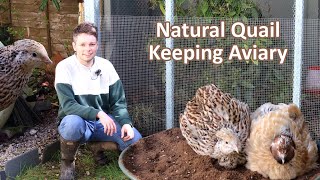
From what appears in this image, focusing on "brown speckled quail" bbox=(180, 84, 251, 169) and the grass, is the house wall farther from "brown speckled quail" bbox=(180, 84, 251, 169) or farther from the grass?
"brown speckled quail" bbox=(180, 84, 251, 169)

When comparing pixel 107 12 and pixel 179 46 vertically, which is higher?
pixel 107 12

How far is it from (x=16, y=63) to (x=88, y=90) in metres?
0.61

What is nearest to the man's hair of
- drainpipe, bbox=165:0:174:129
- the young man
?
the young man

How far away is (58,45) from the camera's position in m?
6.54

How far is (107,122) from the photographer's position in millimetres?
3854

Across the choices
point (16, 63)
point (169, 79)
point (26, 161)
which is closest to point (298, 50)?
point (169, 79)

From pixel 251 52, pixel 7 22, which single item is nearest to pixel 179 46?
pixel 251 52

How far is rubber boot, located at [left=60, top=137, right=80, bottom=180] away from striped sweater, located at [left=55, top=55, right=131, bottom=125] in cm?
22

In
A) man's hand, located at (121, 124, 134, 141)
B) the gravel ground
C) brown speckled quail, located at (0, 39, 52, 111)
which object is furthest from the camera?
the gravel ground

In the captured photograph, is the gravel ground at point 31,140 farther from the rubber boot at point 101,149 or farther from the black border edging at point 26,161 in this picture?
the rubber boot at point 101,149

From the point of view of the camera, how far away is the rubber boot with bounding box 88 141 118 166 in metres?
4.24

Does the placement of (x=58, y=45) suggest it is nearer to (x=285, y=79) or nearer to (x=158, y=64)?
(x=158, y=64)

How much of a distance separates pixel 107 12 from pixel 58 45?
2.01 m

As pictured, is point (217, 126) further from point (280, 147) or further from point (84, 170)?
point (84, 170)
